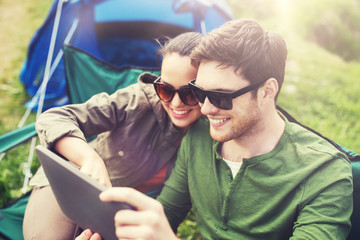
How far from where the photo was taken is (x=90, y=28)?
3.32 m

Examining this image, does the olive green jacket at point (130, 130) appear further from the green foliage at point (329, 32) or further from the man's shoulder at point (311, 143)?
the green foliage at point (329, 32)

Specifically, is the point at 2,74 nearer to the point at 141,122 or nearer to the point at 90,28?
the point at 90,28

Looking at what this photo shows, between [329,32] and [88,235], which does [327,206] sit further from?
[329,32]

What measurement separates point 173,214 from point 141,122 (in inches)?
22.5

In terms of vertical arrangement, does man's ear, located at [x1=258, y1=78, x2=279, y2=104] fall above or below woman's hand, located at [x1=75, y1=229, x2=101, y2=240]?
above

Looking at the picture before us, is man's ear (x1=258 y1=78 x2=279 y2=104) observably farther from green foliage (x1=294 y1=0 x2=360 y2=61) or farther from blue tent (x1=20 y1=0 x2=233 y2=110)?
green foliage (x1=294 y1=0 x2=360 y2=61)

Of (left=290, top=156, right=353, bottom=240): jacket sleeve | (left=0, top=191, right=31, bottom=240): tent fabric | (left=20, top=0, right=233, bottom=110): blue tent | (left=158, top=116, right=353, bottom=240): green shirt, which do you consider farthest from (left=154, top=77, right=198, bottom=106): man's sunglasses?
(left=20, top=0, right=233, bottom=110): blue tent

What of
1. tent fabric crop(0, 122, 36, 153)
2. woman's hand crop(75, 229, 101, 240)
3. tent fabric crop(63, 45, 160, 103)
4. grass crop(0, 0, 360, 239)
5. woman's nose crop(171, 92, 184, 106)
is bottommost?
grass crop(0, 0, 360, 239)

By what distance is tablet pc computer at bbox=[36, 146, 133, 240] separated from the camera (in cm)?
90

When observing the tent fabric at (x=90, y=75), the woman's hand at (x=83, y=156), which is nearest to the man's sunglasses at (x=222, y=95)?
the woman's hand at (x=83, y=156)

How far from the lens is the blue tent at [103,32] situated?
3.13 m

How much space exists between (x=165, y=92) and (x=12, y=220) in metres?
1.23

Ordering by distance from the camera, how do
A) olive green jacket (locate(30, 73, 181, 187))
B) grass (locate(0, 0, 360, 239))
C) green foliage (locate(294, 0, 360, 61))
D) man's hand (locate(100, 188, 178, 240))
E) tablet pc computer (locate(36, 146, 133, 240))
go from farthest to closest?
green foliage (locate(294, 0, 360, 61)) < grass (locate(0, 0, 360, 239)) < olive green jacket (locate(30, 73, 181, 187)) < tablet pc computer (locate(36, 146, 133, 240)) < man's hand (locate(100, 188, 178, 240))

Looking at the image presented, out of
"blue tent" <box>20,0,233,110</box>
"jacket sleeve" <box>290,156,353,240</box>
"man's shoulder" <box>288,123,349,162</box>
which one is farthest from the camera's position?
"blue tent" <box>20,0,233,110</box>
